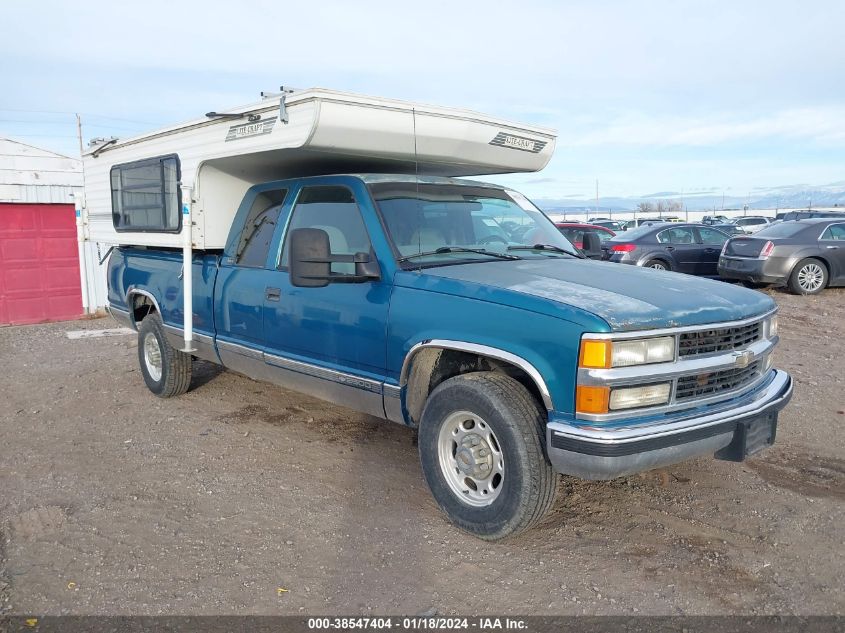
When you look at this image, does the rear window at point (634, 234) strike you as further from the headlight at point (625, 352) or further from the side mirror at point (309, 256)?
the headlight at point (625, 352)

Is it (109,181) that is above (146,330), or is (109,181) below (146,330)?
above

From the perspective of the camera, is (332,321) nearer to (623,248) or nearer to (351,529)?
(351,529)

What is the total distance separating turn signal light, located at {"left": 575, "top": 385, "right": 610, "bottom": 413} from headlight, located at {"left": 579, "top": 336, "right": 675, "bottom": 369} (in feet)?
0.34

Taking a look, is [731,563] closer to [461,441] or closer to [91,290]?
[461,441]

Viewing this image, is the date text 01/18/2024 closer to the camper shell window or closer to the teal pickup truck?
the teal pickup truck

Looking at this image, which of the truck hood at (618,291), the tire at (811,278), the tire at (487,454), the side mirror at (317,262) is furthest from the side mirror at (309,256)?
the tire at (811,278)

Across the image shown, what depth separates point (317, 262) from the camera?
3.99 m

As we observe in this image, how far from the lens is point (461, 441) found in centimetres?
374

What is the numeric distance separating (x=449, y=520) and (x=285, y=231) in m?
2.32

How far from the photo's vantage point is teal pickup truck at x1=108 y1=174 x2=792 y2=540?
3232mm

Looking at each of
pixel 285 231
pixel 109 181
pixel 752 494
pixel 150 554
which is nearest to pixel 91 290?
pixel 109 181

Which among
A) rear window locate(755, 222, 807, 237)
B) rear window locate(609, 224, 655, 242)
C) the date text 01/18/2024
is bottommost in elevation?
the date text 01/18/2024

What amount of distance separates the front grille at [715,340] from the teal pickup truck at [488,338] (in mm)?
11

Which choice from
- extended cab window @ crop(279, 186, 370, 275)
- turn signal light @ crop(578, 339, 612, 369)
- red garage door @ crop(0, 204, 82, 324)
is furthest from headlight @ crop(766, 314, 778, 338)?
red garage door @ crop(0, 204, 82, 324)
